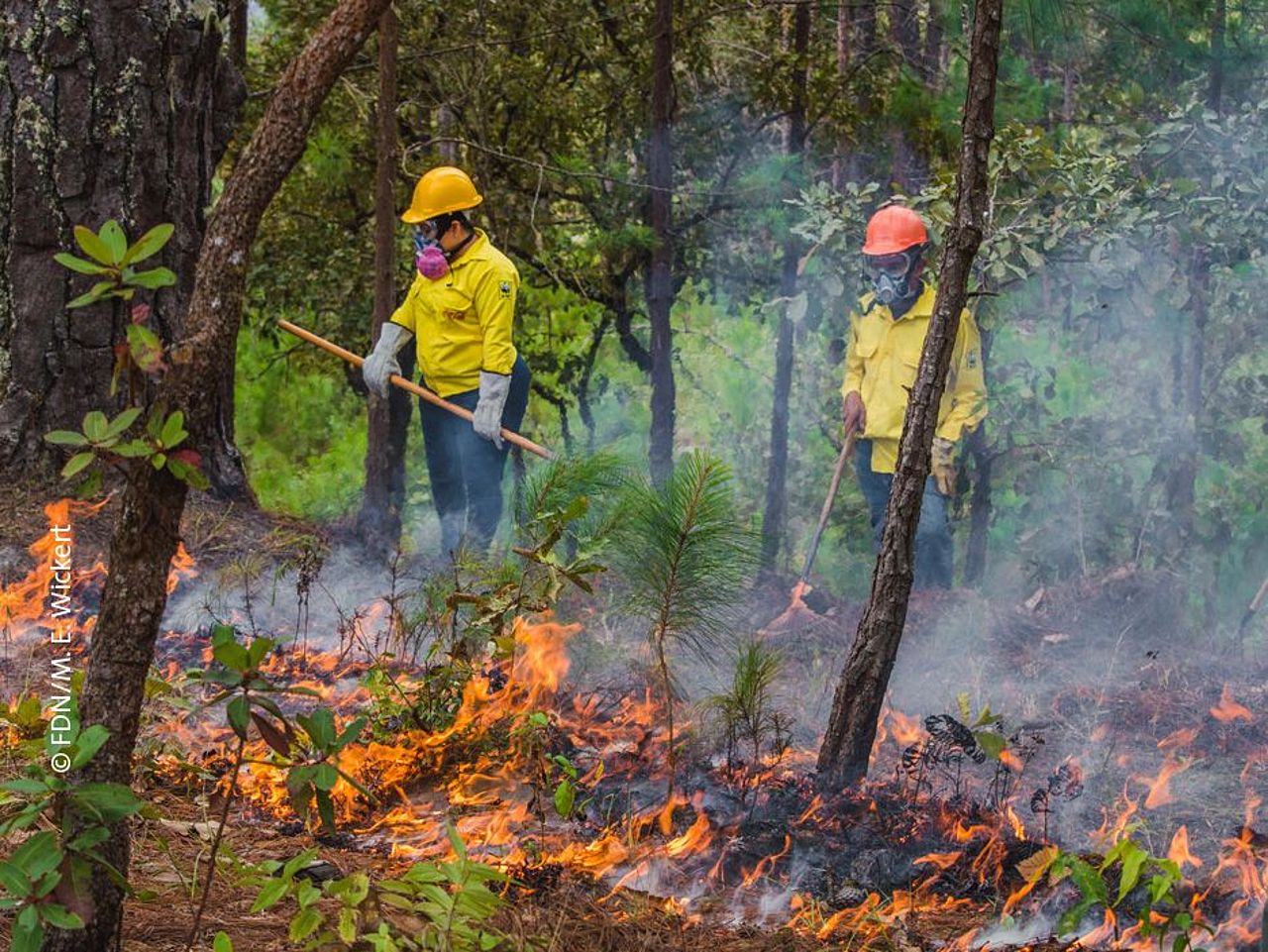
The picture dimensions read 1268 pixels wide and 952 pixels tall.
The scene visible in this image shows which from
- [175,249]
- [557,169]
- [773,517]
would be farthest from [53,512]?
[773,517]

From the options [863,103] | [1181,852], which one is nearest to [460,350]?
[863,103]

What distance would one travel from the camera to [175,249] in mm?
6895

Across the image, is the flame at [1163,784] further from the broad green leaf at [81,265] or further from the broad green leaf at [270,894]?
the broad green leaf at [81,265]

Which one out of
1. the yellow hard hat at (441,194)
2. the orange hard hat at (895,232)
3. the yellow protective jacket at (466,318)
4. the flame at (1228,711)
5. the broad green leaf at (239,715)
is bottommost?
the flame at (1228,711)

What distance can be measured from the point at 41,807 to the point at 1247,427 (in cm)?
942

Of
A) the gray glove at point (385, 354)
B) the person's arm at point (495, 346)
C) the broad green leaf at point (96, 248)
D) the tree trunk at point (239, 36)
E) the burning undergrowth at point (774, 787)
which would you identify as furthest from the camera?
the tree trunk at point (239, 36)

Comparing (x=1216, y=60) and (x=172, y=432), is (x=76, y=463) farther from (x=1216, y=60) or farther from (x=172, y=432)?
(x=1216, y=60)

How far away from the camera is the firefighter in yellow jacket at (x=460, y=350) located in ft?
23.5

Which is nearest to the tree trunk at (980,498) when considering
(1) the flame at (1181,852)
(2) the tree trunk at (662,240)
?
(2) the tree trunk at (662,240)

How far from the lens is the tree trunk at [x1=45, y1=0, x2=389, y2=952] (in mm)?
2615

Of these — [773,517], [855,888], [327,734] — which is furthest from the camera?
[773,517]

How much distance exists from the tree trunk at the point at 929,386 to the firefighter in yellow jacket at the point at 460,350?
114 inches

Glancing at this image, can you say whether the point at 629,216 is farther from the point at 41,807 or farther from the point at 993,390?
the point at 41,807

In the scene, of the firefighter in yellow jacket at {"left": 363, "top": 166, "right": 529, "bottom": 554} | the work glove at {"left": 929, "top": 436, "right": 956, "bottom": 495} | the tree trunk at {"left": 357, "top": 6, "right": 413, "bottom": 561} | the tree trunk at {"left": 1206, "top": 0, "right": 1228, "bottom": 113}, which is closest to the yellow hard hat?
the firefighter in yellow jacket at {"left": 363, "top": 166, "right": 529, "bottom": 554}
